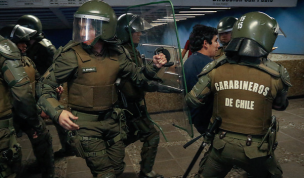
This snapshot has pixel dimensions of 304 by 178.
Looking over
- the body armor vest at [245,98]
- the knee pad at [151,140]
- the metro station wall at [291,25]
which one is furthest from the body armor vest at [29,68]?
the metro station wall at [291,25]

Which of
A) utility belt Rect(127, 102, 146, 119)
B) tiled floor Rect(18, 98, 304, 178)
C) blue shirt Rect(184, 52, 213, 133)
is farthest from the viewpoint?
tiled floor Rect(18, 98, 304, 178)

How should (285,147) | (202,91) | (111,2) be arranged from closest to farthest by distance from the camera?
(202,91) → (285,147) → (111,2)

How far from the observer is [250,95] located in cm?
188

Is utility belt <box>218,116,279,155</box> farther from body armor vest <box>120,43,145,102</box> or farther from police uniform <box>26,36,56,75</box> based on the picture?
police uniform <box>26,36,56,75</box>

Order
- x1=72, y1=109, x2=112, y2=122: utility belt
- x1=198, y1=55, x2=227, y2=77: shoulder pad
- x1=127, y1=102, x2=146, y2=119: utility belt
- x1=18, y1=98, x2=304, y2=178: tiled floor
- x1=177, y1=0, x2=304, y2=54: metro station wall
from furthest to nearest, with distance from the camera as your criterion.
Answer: x1=177, y1=0, x2=304, y2=54: metro station wall, x1=18, y1=98, x2=304, y2=178: tiled floor, x1=127, y1=102, x2=146, y2=119: utility belt, x1=72, y1=109, x2=112, y2=122: utility belt, x1=198, y1=55, x2=227, y2=77: shoulder pad

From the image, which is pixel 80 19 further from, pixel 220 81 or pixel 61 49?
pixel 220 81

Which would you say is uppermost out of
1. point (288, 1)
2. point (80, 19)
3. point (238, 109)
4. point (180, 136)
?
point (288, 1)

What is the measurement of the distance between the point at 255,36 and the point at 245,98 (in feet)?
1.57

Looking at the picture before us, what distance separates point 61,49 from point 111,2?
3.53 m

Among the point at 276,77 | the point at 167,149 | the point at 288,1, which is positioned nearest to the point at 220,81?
the point at 276,77

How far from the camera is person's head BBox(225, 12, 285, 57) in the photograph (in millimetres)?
1887

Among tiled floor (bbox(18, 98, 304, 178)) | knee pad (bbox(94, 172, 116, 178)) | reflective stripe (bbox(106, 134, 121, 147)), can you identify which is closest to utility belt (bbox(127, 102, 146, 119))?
tiled floor (bbox(18, 98, 304, 178))

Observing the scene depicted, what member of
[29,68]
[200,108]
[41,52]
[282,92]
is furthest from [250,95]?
[41,52]

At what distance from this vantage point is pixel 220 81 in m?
1.99
